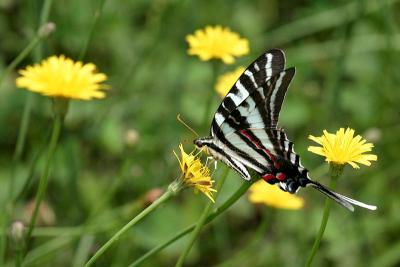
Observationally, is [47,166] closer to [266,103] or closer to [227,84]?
[266,103]

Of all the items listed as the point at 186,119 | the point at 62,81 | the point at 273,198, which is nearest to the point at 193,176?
the point at 62,81

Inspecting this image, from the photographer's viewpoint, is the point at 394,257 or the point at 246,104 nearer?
the point at 246,104

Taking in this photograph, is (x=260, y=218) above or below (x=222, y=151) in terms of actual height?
below

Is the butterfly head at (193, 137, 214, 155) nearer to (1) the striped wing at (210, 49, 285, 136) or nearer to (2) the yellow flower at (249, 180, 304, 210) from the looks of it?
(1) the striped wing at (210, 49, 285, 136)

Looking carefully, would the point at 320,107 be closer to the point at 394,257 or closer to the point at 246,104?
the point at 394,257

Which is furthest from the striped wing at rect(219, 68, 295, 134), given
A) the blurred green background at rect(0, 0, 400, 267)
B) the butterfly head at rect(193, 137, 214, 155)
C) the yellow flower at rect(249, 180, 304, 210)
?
the blurred green background at rect(0, 0, 400, 267)

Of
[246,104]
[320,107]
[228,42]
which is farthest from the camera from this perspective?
[320,107]

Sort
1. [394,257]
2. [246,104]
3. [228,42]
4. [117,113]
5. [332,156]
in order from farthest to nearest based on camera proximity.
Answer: [117,113] → [394,257] → [228,42] → [246,104] → [332,156]

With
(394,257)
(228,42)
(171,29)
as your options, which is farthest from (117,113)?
(394,257)
